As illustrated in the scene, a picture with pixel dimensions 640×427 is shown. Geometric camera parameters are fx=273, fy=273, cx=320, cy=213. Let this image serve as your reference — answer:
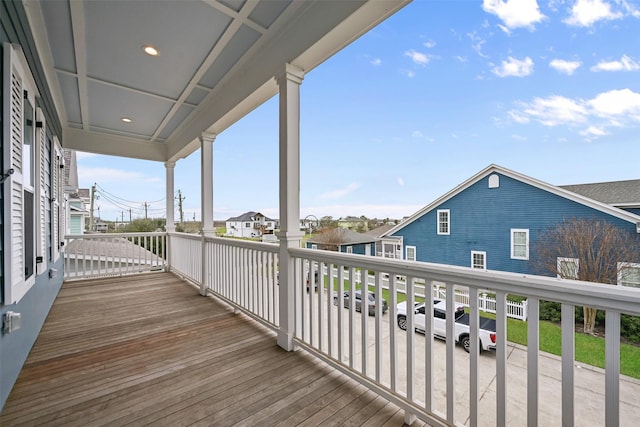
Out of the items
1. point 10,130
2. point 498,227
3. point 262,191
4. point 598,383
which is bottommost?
point 598,383

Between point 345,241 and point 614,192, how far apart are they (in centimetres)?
131

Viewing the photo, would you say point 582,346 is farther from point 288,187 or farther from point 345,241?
point 288,187

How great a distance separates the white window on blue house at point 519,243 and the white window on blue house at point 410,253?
1.53 ft

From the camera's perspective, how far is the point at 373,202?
161cm

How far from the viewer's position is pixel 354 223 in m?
1.75

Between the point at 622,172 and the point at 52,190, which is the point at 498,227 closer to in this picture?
the point at 622,172

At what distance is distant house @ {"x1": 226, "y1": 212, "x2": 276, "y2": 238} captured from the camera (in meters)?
2.90

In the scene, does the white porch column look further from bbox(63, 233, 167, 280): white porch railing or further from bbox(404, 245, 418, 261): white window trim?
bbox(404, 245, 418, 261): white window trim

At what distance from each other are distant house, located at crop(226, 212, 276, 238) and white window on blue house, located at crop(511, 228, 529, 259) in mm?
1997

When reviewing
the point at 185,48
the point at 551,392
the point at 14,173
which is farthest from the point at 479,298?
the point at 185,48

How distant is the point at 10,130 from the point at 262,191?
74.7 inches

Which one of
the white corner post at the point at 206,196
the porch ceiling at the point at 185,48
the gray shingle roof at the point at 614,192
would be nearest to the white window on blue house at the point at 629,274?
the gray shingle roof at the point at 614,192

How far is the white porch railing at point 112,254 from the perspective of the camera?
5.18 metres

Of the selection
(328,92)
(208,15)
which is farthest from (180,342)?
(208,15)
